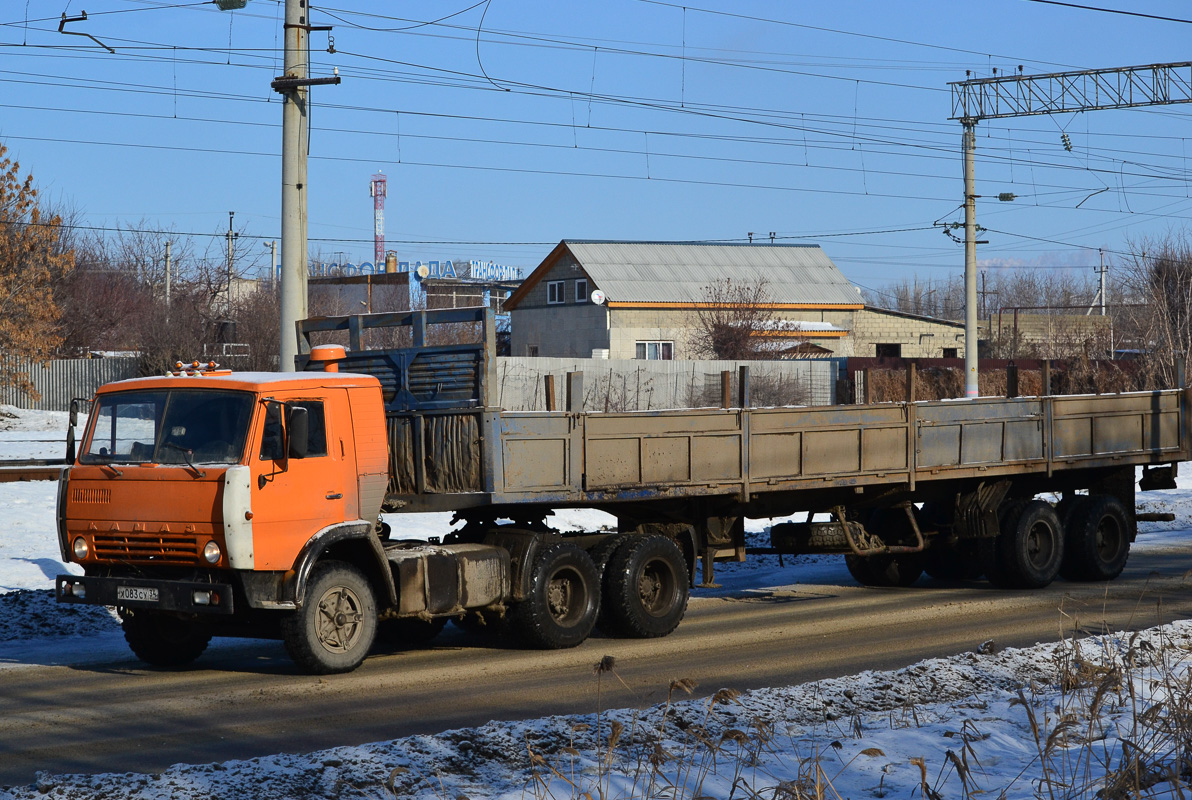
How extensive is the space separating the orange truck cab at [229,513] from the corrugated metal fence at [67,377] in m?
37.5

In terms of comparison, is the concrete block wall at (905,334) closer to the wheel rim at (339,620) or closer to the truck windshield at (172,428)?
the wheel rim at (339,620)

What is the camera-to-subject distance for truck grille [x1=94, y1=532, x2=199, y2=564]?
9250mm

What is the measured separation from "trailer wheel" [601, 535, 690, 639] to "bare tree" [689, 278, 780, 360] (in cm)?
3720

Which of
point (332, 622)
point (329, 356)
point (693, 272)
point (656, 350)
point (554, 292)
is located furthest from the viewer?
point (554, 292)

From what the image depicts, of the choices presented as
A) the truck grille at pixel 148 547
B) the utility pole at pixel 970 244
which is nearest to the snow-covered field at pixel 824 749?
the truck grille at pixel 148 547

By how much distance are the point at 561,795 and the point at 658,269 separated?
1950 inches

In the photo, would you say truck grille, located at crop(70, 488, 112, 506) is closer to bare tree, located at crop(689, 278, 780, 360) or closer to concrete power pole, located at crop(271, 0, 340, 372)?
concrete power pole, located at crop(271, 0, 340, 372)

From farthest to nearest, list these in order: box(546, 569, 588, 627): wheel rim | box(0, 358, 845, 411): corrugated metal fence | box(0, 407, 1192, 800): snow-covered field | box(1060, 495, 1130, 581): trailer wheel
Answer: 1. box(0, 358, 845, 411): corrugated metal fence
2. box(1060, 495, 1130, 581): trailer wheel
3. box(546, 569, 588, 627): wheel rim
4. box(0, 407, 1192, 800): snow-covered field

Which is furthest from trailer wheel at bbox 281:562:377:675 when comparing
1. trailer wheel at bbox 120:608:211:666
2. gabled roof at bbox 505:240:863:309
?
gabled roof at bbox 505:240:863:309

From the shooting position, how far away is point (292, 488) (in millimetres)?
9555

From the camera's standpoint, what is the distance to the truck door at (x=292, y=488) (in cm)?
929

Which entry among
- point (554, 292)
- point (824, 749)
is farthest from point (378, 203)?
point (824, 749)

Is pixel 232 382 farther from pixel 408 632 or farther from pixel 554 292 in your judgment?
pixel 554 292

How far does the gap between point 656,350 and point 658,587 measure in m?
42.1
